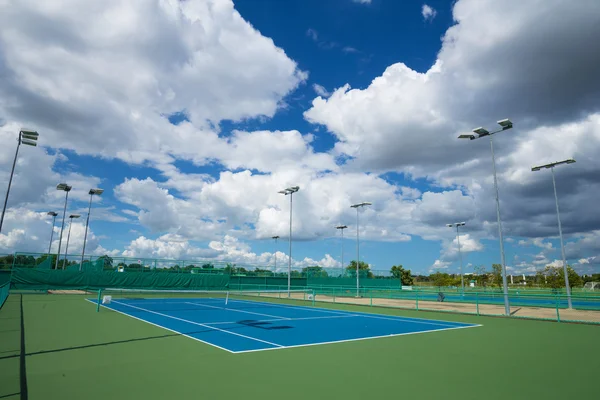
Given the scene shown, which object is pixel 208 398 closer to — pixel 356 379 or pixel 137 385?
pixel 137 385

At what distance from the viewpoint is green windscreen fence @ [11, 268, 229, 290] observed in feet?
106

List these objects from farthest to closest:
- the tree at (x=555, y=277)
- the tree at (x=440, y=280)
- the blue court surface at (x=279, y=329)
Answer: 1. the tree at (x=440, y=280)
2. the tree at (x=555, y=277)
3. the blue court surface at (x=279, y=329)

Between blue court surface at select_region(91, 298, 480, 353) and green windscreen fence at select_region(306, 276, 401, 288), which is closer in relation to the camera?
blue court surface at select_region(91, 298, 480, 353)

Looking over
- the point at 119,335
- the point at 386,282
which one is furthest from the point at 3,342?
the point at 386,282

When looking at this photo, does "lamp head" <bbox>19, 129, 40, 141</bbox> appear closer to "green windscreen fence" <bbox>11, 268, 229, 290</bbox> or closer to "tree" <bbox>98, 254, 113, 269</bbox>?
"green windscreen fence" <bbox>11, 268, 229, 290</bbox>

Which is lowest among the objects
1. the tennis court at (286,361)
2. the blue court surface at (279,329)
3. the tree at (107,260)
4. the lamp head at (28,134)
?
the blue court surface at (279,329)

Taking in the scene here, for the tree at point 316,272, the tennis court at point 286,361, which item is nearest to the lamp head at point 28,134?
the tennis court at point 286,361

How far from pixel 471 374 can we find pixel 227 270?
41.7 meters

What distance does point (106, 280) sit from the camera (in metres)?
36.5

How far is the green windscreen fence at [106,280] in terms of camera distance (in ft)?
106

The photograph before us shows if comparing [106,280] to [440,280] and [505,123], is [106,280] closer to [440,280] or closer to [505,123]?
[505,123]

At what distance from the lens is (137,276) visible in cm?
3828

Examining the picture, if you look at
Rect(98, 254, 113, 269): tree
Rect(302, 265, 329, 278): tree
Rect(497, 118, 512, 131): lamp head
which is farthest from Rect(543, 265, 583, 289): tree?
Rect(98, 254, 113, 269): tree

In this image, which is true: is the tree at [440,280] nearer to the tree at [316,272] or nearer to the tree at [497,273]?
the tree at [497,273]
